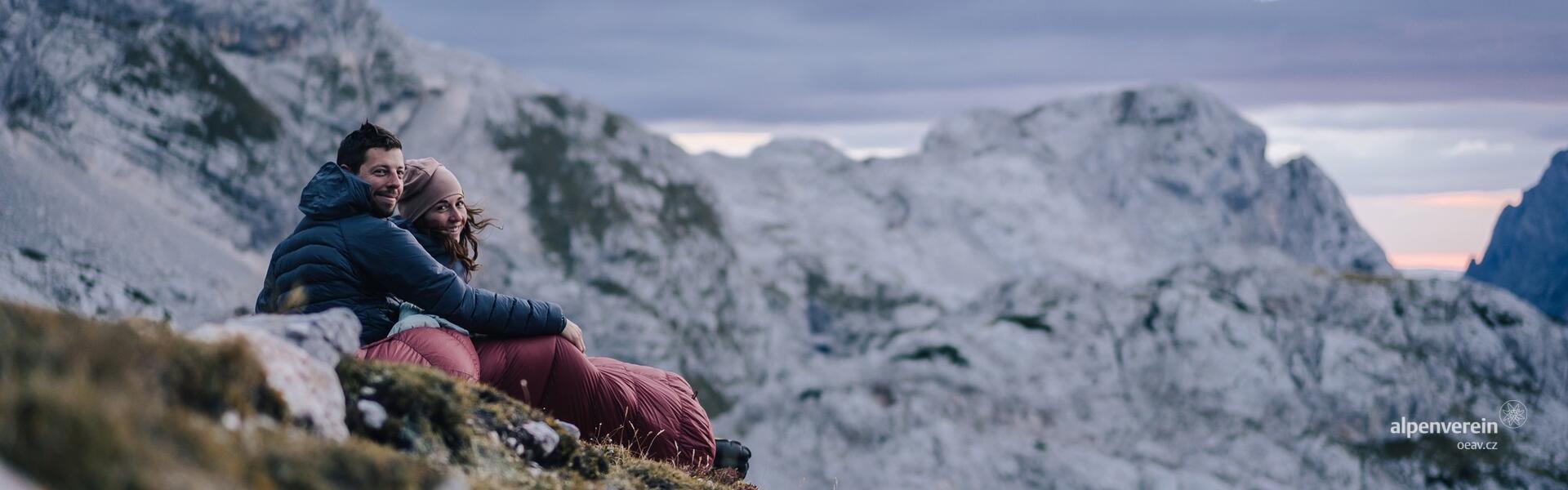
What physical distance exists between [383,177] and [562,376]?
9.12ft

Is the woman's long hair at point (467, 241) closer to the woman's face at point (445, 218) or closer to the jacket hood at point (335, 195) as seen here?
the woman's face at point (445, 218)

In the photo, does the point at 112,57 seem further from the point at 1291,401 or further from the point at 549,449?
the point at 549,449

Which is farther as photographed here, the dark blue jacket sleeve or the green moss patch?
the dark blue jacket sleeve

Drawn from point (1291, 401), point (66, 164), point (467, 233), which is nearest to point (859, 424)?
point (1291, 401)

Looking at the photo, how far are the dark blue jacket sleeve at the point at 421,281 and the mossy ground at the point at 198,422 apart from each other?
1569 mm

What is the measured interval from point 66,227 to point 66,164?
70.2 feet

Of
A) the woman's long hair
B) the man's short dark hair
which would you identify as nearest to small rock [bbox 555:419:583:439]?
the woman's long hair

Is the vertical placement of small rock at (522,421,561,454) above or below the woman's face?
below

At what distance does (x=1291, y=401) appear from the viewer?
126938 millimetres

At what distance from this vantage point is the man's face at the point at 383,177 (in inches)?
457

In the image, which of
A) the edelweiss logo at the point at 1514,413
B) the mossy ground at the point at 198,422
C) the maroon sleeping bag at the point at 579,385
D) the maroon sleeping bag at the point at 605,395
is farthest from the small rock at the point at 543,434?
the edelweiss logo at the point at 1514,413

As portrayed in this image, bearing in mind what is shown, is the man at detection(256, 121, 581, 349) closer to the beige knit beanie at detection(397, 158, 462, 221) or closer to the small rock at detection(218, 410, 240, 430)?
the beige knit beanie at detection(397, 158, 462, 221)

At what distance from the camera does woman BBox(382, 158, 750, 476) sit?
12.5 m

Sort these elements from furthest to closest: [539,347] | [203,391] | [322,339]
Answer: [539,347] → [322,339] → [203,391]
